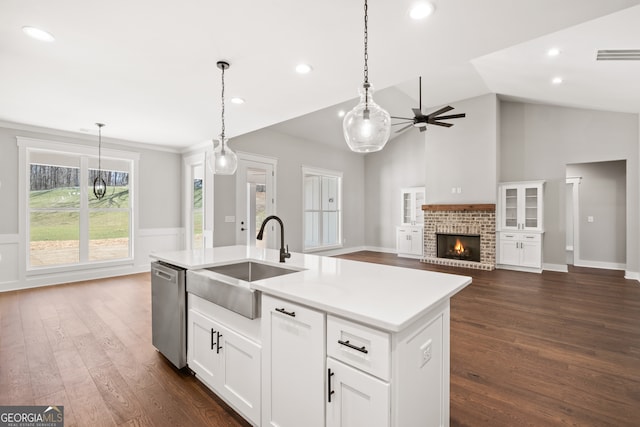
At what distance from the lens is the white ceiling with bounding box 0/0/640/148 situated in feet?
6.21

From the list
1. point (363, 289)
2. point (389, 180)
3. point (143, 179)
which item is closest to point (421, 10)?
point (363, 289)

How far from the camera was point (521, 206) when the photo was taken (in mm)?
6172

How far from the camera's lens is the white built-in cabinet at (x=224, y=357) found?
64.6 inches

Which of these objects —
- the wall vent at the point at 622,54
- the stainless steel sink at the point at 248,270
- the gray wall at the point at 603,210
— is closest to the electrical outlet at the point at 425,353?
the stainless steel sink at the point at 248,270

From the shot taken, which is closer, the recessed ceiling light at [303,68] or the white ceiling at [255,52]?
the white ceiling at [255,52]

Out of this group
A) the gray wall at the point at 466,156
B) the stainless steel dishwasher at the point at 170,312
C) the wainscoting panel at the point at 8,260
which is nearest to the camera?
the stainless steel dishwasher at the point at 170,312

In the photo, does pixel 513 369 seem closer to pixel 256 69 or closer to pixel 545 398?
pixel 545 398

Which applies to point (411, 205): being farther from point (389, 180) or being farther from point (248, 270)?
point (248, 270)

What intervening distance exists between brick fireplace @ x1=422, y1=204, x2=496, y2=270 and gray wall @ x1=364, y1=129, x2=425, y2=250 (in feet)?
4.63

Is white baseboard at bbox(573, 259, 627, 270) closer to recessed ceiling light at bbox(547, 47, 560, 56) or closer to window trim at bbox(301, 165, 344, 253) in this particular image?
recessed ceiling light at bbox(547, 47, 560, 56)

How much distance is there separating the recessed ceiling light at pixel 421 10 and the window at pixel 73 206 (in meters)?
5.73

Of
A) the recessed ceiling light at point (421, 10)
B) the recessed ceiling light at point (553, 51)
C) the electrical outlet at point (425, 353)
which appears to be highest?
the recessed ceiling light at point (553, 51)

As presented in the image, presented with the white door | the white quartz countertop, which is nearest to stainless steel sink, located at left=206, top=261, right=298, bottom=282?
the white quartz countertop

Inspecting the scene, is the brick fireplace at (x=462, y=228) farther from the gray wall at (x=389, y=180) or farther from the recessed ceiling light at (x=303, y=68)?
the recessed ceiling light at (x=303, y=68)
